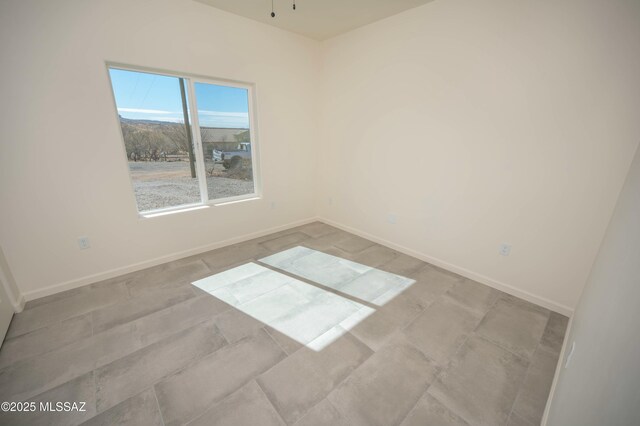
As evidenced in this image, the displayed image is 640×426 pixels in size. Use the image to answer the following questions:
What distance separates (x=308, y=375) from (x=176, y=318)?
1211 mm

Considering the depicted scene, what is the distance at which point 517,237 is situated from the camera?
237cm

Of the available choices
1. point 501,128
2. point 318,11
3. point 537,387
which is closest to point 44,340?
point 537,387

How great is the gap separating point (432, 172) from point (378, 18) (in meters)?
1.90

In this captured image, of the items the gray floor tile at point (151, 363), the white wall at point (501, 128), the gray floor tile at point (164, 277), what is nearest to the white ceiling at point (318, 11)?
the white wall at point (501, 128)

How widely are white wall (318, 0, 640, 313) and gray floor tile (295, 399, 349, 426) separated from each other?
6.90 ft

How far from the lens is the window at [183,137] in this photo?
2568 millimetres

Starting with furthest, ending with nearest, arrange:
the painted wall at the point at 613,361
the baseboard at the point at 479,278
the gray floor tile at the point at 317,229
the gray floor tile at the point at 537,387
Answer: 1. the gray floor tile at the point at 317,229
2. the baseboard at the point at 479,278
3. the gray floor tile at the point at 537,387
4. the painted wall at the point at 613,361

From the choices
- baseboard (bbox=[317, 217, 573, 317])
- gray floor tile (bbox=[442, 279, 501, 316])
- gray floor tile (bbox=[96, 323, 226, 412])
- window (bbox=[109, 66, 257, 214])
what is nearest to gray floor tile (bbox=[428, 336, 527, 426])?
gray floor tile (bbox=[442, 279, 501, 316])

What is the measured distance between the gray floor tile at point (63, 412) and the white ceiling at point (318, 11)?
336 cm

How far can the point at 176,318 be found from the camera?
2057 mm

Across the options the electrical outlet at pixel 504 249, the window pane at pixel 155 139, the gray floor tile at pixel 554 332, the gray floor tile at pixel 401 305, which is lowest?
the gray floor tile at pixel 554 332

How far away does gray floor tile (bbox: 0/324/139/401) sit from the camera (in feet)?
4.87

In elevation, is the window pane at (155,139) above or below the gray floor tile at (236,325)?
above

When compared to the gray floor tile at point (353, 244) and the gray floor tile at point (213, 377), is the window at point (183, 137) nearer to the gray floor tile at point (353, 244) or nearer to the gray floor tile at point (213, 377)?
the gray floor tile at point (353, 244)
